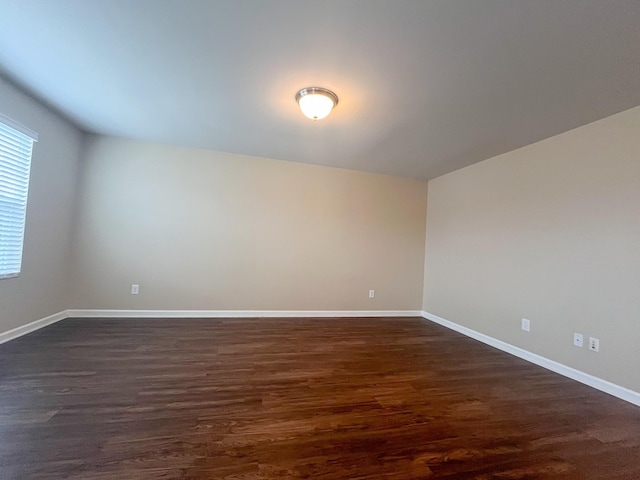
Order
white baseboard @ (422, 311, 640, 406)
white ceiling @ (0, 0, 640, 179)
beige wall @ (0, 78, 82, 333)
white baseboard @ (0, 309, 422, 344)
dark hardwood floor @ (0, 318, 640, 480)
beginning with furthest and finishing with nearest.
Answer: white baseboard @ (0, 309, 422, 344) → beige wall @ (0, 78, 82, 333) → white baseboard @ (422, 311, 640, 406) → white ceiling @ (0, 0, 640, 179) → dark hardwood floor @ (0, 318, 640, 480)

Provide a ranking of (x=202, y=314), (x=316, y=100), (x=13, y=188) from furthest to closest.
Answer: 1. (x=202, y=314)
2. (x=13, y=188)
3. (x=316, y=100)

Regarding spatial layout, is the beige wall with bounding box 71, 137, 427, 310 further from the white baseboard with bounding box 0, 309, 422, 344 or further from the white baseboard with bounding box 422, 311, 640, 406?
the white baseboard with bounding box 422, 311, 640, 406

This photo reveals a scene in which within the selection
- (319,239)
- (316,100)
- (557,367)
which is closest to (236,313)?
(319,239)

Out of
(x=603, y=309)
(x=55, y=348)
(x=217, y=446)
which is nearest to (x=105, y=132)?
(x=55, y=348)

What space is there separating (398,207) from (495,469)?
3.79m

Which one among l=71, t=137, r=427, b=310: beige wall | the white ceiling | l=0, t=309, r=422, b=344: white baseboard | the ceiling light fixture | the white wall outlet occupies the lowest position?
l=0, t=309, r=422, b=344: white baseboard

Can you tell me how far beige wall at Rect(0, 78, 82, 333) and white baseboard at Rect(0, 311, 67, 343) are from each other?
0.05 metres

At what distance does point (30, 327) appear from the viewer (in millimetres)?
3090

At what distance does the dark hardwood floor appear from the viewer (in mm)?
1414

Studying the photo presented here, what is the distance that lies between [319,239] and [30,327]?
3427 mm

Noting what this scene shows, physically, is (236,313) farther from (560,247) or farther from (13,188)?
(560,247)

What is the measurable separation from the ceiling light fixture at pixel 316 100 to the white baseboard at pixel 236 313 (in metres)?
2.86

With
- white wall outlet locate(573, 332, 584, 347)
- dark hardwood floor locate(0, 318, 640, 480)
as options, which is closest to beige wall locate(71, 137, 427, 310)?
dark hardwood floor locate(0, 318, 640, 480)

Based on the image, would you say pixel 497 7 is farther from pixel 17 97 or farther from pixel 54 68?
pixel 17 97
